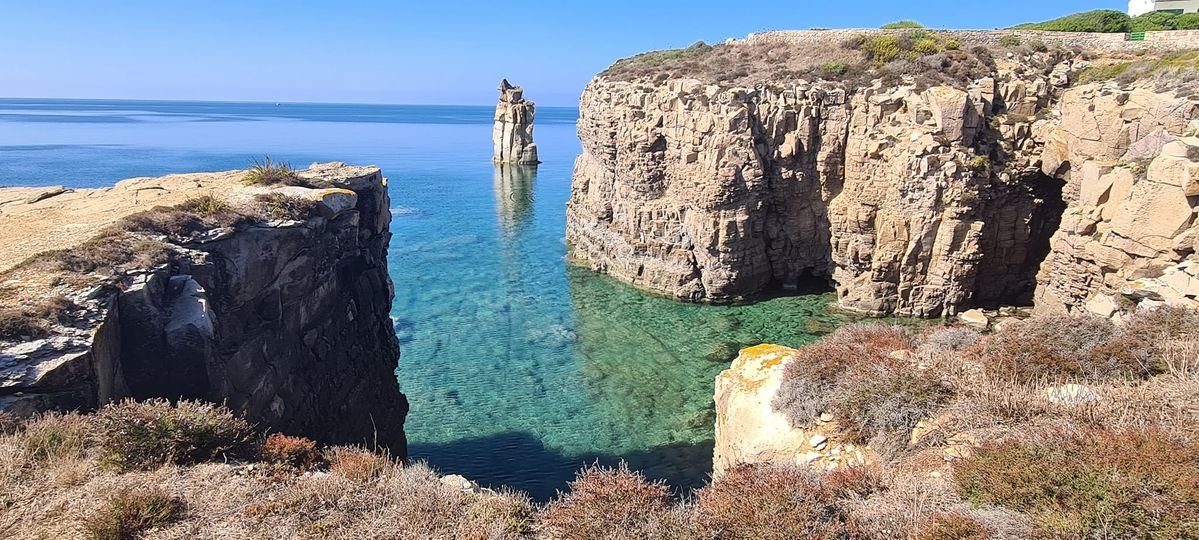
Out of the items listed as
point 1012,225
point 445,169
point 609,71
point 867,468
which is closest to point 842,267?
point 1012,225

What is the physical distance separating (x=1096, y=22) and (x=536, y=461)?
3717 cm

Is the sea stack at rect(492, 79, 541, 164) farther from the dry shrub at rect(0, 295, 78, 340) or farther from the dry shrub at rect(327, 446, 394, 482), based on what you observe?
the dry shrub at rect(327, 446, 394, 482)

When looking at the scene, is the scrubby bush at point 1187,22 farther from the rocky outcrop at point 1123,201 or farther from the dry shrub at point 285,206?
the dry shrub at point 285,206

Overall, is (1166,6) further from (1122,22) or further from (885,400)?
→ (885,400)

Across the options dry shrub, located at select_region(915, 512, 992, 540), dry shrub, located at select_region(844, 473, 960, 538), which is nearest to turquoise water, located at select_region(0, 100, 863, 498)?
dry shrub, located at select_region(844, 473, 960, 538)

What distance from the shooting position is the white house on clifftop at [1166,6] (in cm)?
3600

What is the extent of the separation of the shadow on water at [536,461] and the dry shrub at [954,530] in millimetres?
10218

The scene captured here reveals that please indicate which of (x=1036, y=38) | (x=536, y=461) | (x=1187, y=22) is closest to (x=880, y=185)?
(x=1036, y=38)

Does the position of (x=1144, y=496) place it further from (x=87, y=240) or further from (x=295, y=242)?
(x=87, y=240)

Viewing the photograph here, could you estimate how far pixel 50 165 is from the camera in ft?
201

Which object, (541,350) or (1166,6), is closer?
(541,350)

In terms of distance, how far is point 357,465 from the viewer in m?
7.58

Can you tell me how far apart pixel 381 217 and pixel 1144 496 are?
1607cm

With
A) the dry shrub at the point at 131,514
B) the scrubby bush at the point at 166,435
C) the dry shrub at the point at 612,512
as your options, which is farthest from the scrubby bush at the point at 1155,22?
the dry shrub at the point at 131,514
